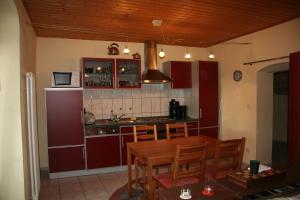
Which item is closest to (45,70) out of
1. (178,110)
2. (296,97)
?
(178,110)

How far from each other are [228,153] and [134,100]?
2701mm

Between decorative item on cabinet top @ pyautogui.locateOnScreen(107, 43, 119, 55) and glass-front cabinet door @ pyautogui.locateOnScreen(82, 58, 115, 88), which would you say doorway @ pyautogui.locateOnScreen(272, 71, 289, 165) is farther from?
glass-front cabinet door @ pyautogui.locateOnScreen(82, 58, 115, 88)

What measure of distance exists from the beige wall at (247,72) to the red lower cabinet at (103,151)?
2.41 metres

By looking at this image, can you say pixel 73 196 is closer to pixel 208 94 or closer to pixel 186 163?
pixel 186 163

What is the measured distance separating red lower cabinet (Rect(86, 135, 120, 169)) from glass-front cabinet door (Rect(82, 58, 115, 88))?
1010mm

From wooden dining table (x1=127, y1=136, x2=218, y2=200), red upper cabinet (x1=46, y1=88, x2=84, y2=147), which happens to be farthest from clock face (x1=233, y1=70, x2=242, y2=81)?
red upper cabinet (x1=46, y1=88, x2=84, y2=147)

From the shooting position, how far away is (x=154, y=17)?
3283mm

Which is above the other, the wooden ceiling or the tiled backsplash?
the wooden ceiling

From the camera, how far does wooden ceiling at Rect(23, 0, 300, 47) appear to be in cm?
283

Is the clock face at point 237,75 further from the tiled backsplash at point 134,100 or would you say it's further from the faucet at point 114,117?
the faucet at point 114,117

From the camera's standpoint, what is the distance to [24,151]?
2627mm

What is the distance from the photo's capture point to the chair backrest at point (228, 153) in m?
2.56

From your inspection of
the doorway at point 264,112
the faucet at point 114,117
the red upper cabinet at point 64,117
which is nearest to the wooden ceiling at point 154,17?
the doorway at point 264,112

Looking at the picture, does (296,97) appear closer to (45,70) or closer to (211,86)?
(211,86)
